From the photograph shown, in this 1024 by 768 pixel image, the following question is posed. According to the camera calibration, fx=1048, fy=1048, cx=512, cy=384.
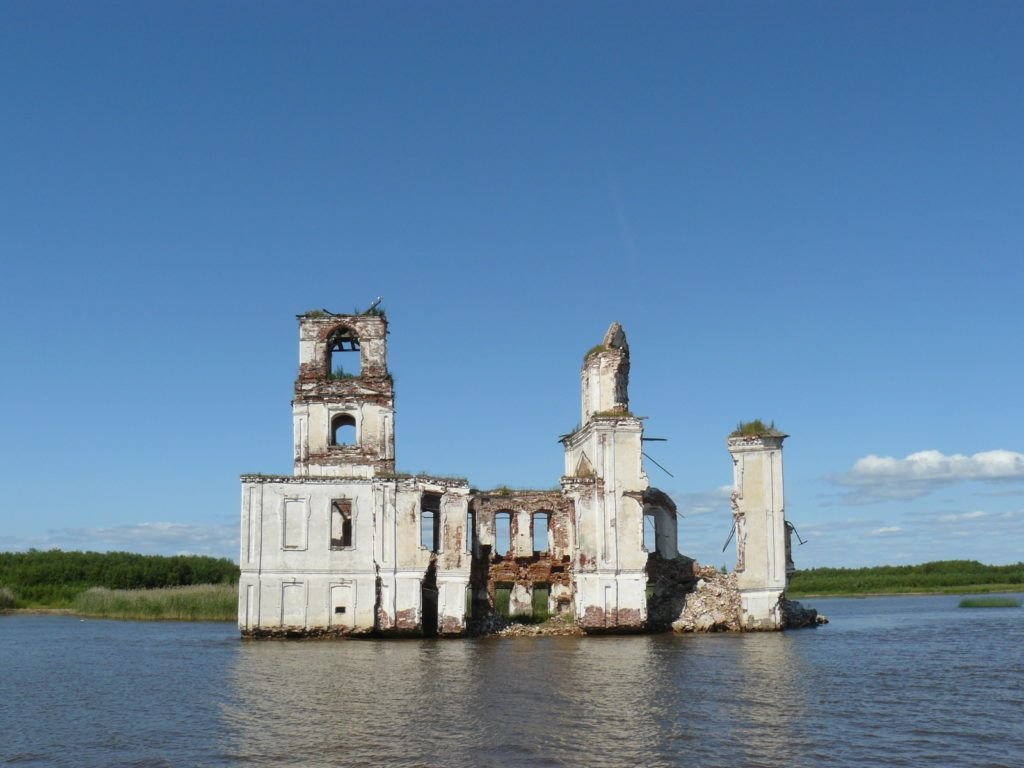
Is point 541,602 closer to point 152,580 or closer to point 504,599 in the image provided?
point 504,599

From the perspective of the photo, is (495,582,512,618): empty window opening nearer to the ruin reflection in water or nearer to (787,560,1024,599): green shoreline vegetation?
the ruin reflection in water

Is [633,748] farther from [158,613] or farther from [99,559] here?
[99,559]

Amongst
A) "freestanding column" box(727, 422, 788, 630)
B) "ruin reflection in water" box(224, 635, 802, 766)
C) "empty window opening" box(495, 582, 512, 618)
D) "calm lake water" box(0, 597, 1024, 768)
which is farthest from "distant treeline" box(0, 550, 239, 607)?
"ruin reflection in water" box(224, 635, 802, 766)

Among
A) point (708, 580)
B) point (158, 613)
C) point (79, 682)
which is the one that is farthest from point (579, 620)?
point (158, 613)

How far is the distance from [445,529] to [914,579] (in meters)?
51.2

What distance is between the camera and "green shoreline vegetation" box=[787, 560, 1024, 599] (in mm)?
73062

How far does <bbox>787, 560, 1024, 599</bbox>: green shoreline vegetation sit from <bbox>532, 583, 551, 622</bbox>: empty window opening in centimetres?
3432

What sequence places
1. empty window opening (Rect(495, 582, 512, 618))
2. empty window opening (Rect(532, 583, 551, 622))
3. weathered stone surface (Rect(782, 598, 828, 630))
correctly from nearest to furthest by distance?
empty window opening (Rect(532, 583, 551, 622)) < weathered stone surface (Rect(782, 598, 828, 630)) < empty window opening (Rect(495, 582, 512, 618))

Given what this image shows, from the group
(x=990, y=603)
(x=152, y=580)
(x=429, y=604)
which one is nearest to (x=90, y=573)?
(x=152, y=580)

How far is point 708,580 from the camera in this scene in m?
35.2

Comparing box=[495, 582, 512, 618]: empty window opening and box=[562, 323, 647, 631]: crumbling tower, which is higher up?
box=[562, 323, 647, 631]: crumbling tower

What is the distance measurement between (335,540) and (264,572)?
2.63m

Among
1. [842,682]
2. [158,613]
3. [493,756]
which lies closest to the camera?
[493,756]

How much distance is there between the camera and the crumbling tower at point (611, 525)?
32.8 m
